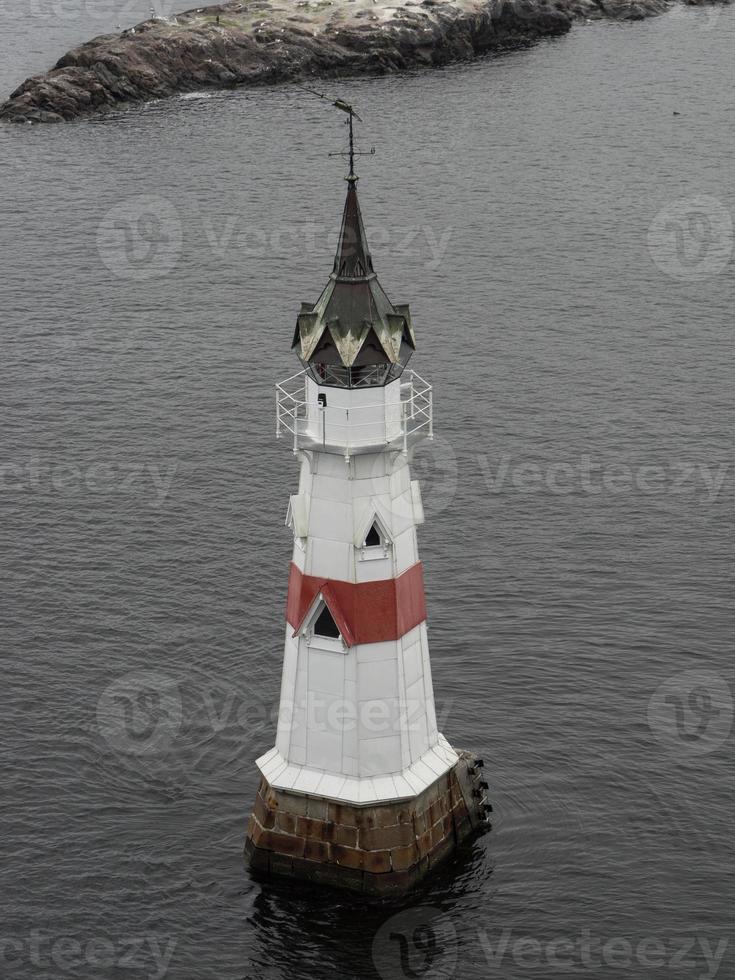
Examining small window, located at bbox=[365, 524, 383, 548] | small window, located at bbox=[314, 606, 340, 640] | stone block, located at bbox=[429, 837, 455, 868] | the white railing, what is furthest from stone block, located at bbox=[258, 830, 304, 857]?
the white railing

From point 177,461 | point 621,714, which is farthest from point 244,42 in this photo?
point 621,714

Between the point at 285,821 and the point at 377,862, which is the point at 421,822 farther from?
the point at 285,821

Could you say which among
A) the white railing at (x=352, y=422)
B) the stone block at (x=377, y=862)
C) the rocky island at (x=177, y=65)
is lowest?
the stone block at (x=377, y=862)

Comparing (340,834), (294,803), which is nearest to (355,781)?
(340,834)

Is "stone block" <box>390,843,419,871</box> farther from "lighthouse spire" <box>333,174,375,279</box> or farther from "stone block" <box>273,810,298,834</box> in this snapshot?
"lighthouse spire" <box>333,174,375,279</box>

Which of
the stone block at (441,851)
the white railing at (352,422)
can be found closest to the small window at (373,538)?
the white railing at (352,422)

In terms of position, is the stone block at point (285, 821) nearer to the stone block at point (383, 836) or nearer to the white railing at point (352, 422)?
the stone block at point (383, 836)
